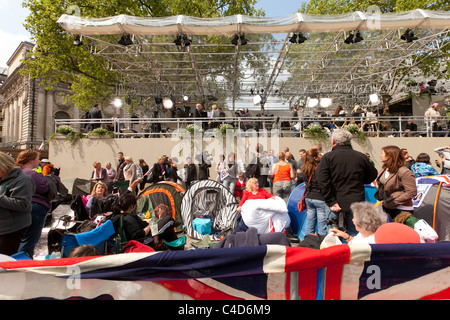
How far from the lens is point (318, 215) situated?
13.1 feet

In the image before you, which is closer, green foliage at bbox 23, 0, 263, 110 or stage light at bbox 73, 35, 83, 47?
stage light at bbox 73, 35, 83, 47

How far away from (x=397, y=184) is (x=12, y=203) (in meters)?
4.30

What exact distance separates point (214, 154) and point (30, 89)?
41.9 metres

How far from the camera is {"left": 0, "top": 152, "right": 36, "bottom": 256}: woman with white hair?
2643 mm

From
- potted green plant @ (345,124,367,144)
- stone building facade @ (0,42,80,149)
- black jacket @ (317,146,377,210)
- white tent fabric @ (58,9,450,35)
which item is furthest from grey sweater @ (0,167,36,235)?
stone building facade @ (0,42,80,149)

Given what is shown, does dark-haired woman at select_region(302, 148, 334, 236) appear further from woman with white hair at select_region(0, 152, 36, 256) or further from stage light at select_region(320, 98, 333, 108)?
stage light at select_region(320, 98, 333, 108)

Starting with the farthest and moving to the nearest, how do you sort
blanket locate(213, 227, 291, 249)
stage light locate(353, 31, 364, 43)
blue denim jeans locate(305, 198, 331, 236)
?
stage light locate(353, 31, 364, 43) < blue denim jeans locate(305, 198, 331, 236) < blanket locate(213, 227, 291, 249)

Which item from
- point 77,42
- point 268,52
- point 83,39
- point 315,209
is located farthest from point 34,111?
point 315,209

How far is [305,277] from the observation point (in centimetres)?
161

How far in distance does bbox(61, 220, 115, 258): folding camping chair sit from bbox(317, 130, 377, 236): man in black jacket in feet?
9.15

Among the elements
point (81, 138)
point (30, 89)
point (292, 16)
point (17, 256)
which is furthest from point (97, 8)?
point (30, 89)

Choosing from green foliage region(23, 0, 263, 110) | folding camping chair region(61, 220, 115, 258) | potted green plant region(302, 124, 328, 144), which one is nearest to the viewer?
folding camping chair region(61, 220, 115, 258)

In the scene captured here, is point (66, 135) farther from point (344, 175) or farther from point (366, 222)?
point (366, 222)
